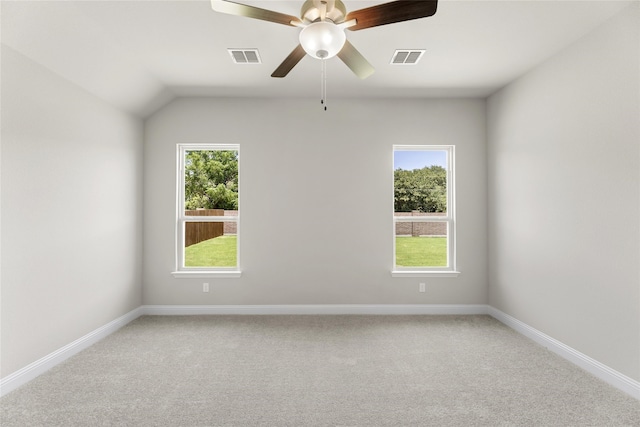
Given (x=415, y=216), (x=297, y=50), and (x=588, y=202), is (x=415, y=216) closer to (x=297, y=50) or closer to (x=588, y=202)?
(x=588, y=202)

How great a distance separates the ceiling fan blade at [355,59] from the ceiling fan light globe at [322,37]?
0.21 metres

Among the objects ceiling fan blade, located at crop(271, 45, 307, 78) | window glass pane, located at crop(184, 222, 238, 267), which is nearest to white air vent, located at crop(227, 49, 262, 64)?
ceiling fan blade, located at crop(271, 45, 307, 78)

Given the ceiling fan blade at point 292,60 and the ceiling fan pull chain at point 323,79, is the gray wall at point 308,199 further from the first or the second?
the ceiling fan blade at point 292,60

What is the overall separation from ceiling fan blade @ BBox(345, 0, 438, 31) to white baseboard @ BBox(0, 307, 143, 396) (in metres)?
3.38

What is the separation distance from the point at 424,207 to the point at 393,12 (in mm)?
2878

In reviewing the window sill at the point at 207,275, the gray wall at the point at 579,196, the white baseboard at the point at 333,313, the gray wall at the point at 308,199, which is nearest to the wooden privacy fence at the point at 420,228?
the gray wall at the point at 308,199

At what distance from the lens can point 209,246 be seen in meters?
4.20

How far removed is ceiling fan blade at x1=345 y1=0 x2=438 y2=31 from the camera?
1.64m

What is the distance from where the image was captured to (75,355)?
288 centimetres

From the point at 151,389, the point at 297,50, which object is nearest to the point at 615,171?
the point at 297,50

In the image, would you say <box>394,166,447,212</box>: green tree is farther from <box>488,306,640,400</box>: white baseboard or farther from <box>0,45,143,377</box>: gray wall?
<box>0,45,143,377</box>: gray wall

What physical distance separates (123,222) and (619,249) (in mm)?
4698

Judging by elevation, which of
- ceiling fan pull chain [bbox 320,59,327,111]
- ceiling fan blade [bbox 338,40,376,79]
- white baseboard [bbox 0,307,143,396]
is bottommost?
white baseboard [bbox 0,307,143,396]

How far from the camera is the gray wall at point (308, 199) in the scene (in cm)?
405
